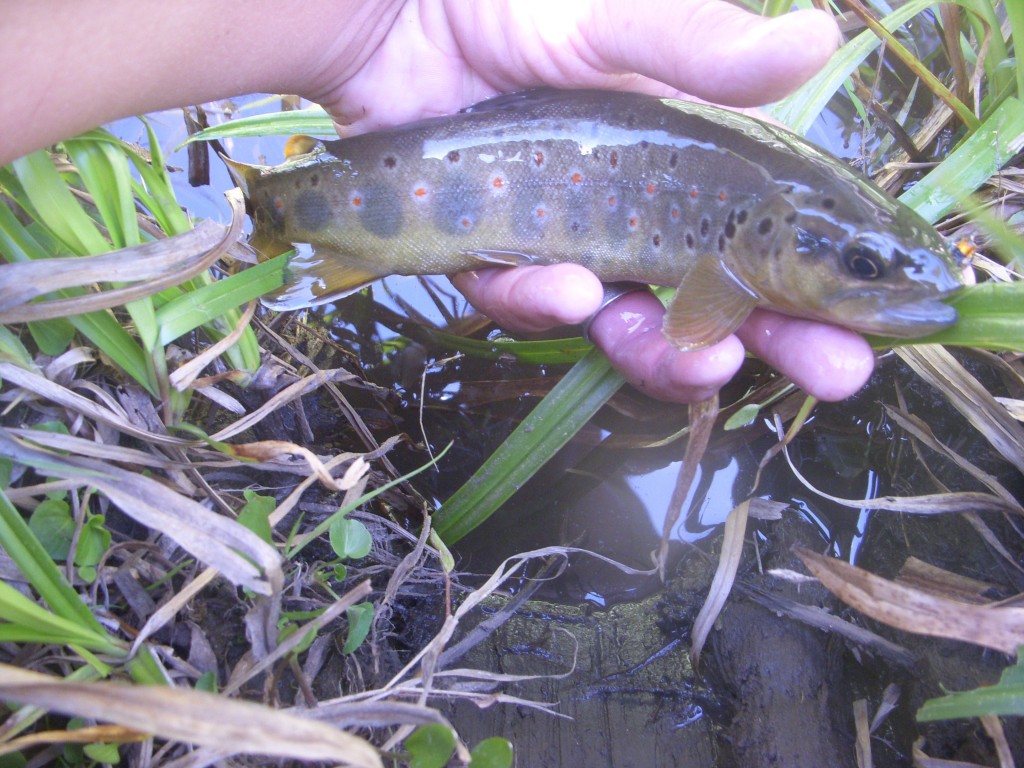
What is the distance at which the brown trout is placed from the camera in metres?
2.15

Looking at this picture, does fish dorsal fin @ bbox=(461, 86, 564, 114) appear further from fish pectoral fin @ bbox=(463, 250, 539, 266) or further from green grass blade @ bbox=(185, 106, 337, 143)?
green grass blade @ bbox=(185, 106, 337, 143)

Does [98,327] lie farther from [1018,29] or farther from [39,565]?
[1018,29]

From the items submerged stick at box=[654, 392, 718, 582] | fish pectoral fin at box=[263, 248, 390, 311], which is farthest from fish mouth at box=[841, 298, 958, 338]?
fish pectoral fin at box=[263, 248, 390, 311]

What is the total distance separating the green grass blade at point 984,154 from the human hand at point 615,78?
2.97 feet

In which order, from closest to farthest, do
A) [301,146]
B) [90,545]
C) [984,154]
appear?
[90,545] < [301,146] < [984,154]

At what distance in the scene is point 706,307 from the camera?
2086 mm

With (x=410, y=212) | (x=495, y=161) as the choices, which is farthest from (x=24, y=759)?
(x=495, y=161)

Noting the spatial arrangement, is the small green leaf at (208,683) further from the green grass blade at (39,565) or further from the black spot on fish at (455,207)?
the black spot on fish at (455,207)

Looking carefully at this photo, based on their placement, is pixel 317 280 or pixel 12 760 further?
pixel 317 280

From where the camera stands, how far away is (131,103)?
1887mm

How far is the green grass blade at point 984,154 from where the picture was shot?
2518mm

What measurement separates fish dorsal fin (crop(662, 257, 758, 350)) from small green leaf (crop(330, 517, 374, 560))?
993mm

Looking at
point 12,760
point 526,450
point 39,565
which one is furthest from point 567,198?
point 12,760

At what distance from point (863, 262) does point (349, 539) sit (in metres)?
1.57
